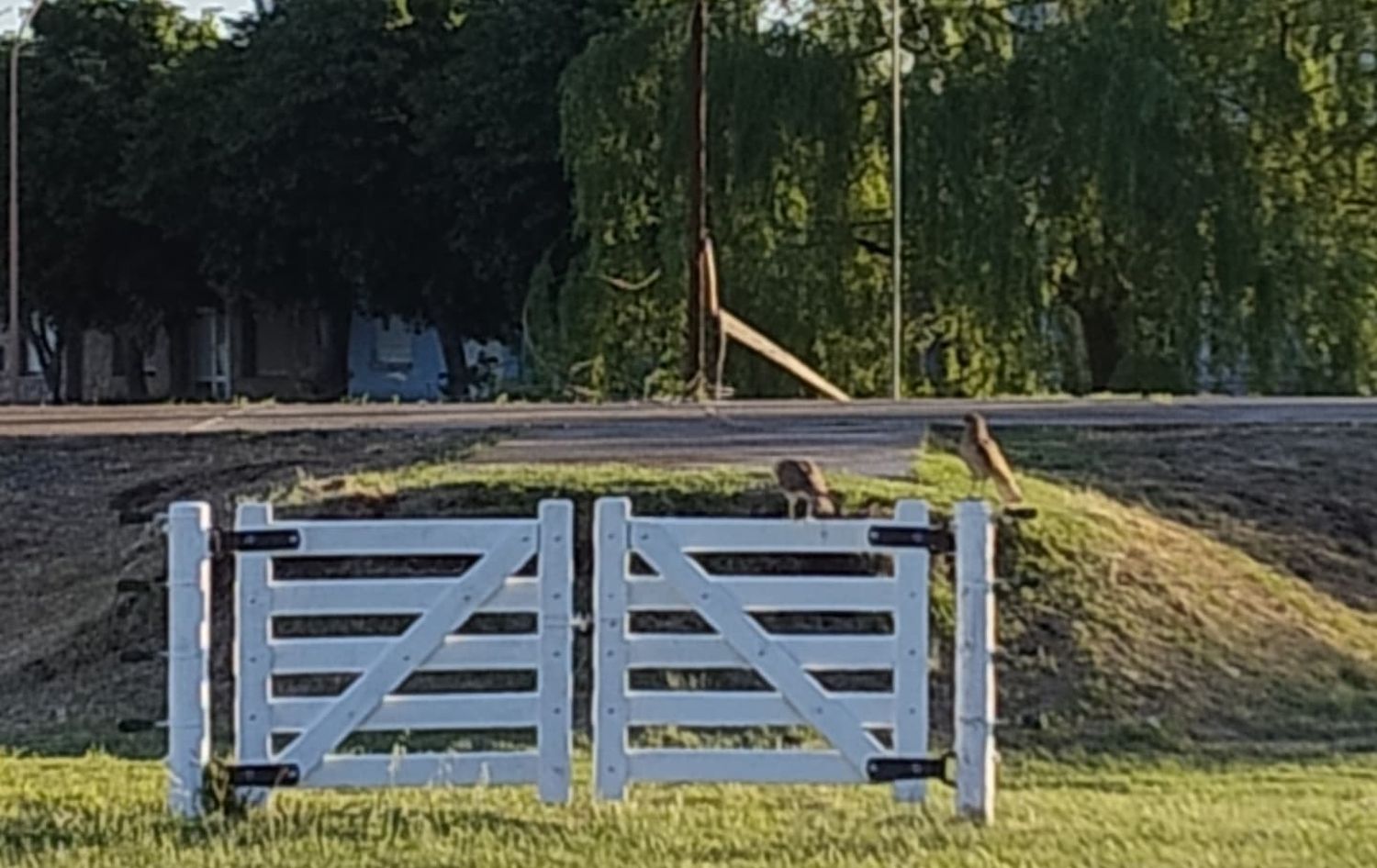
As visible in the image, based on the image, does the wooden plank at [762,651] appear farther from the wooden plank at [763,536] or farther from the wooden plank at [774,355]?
the wooden plank at [774,355]

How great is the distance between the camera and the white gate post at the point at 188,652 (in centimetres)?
883

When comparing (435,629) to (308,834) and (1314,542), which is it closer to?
(308,834)

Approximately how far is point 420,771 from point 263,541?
998mm

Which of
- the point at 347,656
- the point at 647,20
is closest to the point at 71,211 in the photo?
the point at 647,20

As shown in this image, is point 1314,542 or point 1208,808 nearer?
point 1208,808

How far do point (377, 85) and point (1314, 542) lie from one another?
37851mm

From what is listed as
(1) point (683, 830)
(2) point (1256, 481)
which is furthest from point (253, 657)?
(2) point (1256, 481)

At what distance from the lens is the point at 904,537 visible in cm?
901

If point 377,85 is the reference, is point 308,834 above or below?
below

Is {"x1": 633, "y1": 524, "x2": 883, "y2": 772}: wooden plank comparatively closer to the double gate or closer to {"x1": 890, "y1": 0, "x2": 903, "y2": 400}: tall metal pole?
the double gate

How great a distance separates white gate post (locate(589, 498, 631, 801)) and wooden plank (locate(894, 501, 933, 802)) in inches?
38.5

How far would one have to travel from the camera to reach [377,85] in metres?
53.5

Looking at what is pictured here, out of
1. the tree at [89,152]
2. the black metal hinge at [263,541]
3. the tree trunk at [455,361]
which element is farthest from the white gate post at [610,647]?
the tree at [89,152]

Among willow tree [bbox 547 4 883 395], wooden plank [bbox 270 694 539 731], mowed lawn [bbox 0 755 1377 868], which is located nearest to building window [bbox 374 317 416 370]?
willow tree [bbox 547 4 883 395]
